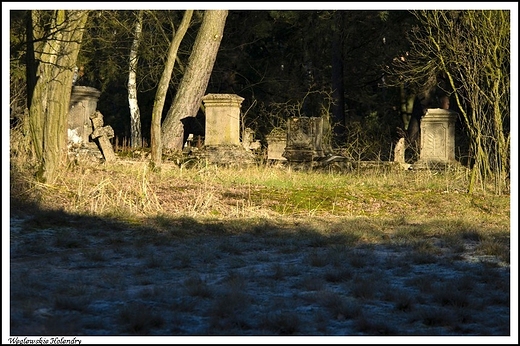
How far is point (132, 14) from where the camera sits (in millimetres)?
28594

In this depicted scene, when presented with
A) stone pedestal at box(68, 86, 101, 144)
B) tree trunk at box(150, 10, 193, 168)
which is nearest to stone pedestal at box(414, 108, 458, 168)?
tree trunk at box(150, 10, 193, 168)

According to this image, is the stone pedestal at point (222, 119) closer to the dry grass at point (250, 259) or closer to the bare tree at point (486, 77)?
the dry grass at point (250, 259)

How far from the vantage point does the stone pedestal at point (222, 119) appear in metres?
19.9

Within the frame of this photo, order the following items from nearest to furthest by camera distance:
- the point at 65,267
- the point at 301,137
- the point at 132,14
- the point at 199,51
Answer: the point at 65,267 < the point at 301,137 < the point at 199,51 < the point at 132,14

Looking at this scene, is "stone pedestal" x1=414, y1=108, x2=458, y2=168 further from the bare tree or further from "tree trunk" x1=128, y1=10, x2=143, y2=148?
"tree trunk" x1=128, y1=10, x2=143, y2=148

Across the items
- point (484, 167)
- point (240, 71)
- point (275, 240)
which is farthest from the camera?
point (240, 71)

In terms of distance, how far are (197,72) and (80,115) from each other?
16.9ft

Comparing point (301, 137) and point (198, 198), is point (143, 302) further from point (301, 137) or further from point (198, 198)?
point (301, 137)

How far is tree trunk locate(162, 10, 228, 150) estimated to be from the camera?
Answer: 2355 cm

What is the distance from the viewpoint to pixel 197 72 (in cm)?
2377

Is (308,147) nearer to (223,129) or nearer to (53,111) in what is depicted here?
(223,129)

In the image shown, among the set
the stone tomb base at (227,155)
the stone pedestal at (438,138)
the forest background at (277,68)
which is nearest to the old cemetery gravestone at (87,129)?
the forest background at (277,68)

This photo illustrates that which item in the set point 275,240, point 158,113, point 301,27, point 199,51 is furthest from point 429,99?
point 275,240

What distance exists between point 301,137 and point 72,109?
518cm
